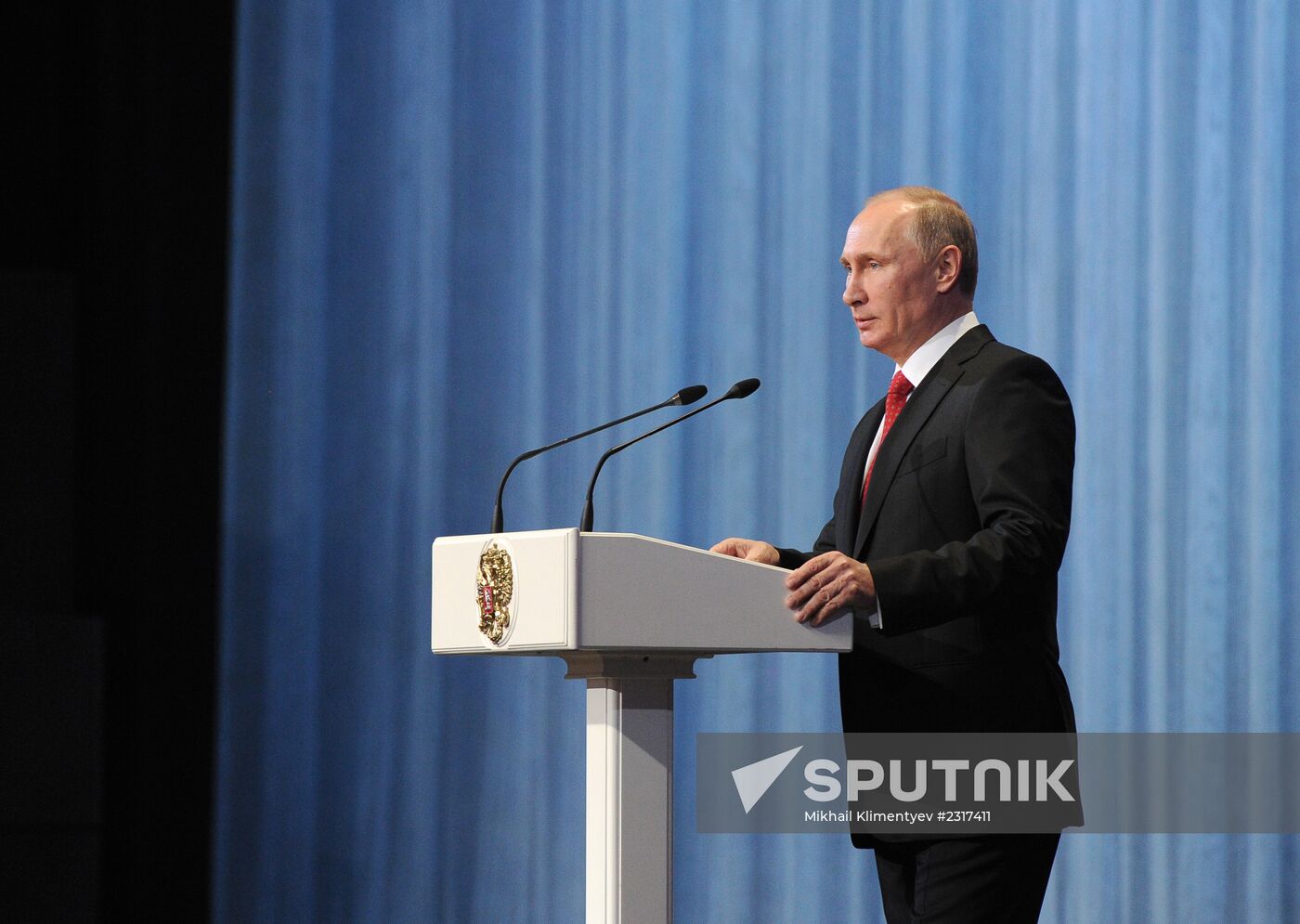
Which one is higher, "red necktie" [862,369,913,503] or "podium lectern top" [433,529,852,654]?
"red necktie" [862,369,913,503]

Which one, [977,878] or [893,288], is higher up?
[893,288]

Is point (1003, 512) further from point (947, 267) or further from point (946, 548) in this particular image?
point (947, 267)

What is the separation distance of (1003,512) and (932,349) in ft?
1.18

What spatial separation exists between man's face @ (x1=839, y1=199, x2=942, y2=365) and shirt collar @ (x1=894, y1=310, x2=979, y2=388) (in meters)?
0.02

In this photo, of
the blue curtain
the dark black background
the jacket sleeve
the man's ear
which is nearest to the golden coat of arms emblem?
the jacket sleeve

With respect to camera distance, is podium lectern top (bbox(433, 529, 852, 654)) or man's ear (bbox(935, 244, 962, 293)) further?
man's ear (bbox(935, 244, 962, 293))

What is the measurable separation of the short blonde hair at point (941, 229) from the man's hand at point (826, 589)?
1.95ft

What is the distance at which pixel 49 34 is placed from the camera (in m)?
3.91

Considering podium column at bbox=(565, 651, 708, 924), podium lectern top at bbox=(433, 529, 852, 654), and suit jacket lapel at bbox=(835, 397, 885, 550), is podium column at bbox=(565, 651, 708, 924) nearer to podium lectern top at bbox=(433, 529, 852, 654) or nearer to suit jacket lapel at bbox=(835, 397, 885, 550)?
podium lectern top at bbox=(433, 529, 852, 654)

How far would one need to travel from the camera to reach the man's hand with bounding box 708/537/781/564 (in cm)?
211

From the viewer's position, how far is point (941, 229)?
7.33ft

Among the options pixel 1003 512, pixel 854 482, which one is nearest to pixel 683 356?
pixel 854 482

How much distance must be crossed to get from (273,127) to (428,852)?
1.99m

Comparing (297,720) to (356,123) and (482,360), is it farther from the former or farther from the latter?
(356,123)
